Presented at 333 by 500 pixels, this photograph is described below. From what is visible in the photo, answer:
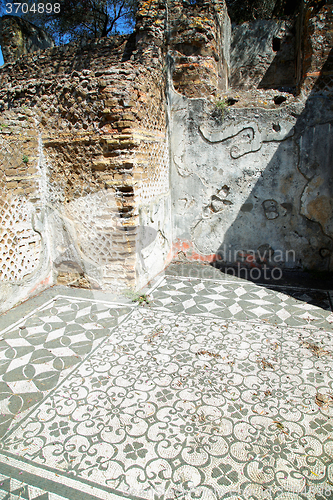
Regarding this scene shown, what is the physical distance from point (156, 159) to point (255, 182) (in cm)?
127

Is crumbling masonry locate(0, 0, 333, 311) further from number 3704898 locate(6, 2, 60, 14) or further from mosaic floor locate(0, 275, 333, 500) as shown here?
number 3704898 locate(6, 2, 60, 14)

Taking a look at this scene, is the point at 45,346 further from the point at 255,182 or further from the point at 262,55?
the point at 262,55

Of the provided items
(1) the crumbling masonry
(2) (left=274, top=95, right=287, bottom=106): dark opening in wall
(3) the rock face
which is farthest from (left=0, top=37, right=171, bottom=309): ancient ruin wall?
(3) the rock face

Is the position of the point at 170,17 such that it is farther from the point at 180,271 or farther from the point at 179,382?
the point at 179,382

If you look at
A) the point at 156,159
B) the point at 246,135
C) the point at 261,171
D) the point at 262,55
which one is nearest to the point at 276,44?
the point at 262,55

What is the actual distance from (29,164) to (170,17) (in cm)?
273

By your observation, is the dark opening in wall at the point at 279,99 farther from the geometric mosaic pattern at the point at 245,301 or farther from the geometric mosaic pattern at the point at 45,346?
the geometric mosaic pattern at the point at 45,346

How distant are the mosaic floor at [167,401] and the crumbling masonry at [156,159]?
73 centimetres

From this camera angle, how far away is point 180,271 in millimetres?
4293

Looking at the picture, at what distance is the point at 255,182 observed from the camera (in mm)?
4094

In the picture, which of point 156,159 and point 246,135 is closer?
point 156,159

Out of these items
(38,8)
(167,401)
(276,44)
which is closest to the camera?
(167,401)

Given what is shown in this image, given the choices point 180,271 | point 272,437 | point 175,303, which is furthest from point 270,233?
point 272,437

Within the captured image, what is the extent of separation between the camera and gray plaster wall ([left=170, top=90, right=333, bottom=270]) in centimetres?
383
